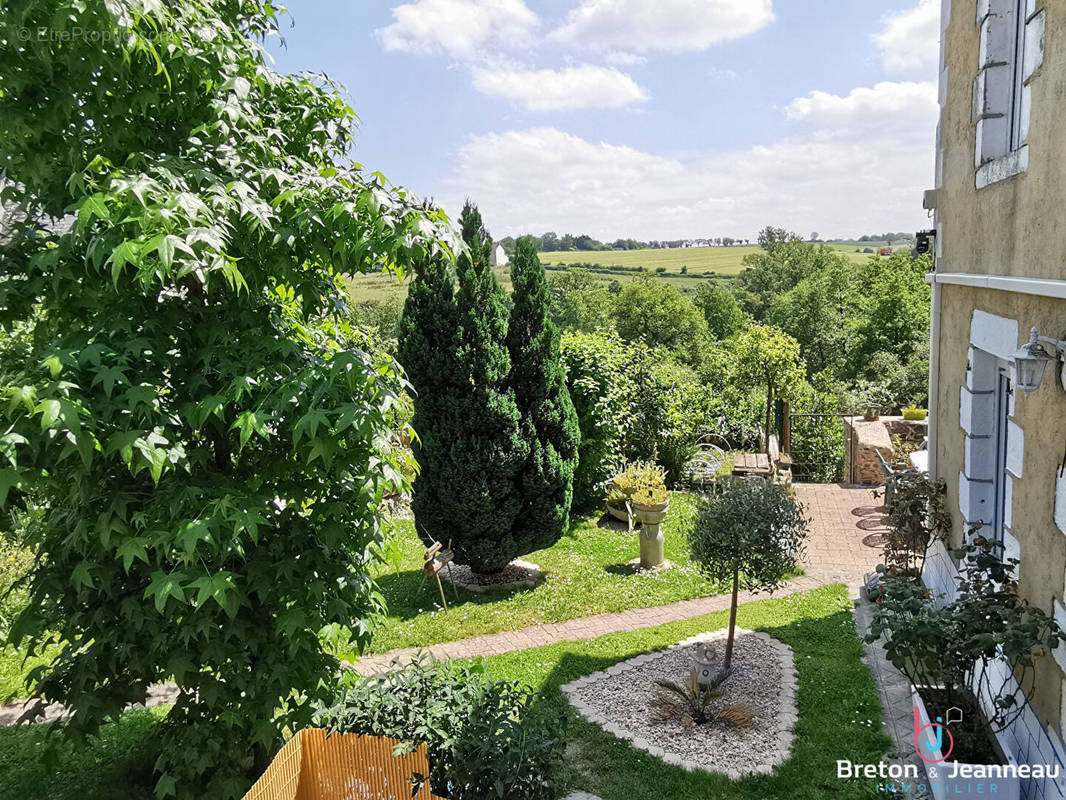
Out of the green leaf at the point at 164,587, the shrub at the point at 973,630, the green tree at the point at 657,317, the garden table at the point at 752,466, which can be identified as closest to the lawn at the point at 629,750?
the shrub at the point at 973,630

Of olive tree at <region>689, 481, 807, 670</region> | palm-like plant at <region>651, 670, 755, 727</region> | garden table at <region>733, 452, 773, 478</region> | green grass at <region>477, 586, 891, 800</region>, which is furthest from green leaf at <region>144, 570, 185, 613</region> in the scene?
garden table at <region>733, 452, 773, 478</region>

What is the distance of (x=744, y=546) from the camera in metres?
5.68

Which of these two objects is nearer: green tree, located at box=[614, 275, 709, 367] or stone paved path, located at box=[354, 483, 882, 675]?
stone paved path, located at box=[354, 483, 882, 675]

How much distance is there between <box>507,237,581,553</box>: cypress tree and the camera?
8.60 meters

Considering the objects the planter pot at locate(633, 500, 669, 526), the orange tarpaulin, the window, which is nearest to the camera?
the orange tarpaulin

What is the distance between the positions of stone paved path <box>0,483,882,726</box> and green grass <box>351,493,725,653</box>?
17 centimetres

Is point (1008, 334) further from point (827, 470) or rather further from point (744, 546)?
point (827, 470)

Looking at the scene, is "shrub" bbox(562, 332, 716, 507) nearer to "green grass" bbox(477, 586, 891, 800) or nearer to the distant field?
"green grass" bbox(477, 586, 891, 800)

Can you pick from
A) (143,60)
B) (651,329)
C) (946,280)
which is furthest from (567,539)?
(651,329)

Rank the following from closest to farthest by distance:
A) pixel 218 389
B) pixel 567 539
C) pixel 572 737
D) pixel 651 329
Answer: pixel 218 389
pixel 572 737
pixel 567 539
pixel 651 329

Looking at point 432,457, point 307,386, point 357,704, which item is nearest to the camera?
point 307,386

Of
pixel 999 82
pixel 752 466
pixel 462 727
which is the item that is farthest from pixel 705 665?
pixel 752 466

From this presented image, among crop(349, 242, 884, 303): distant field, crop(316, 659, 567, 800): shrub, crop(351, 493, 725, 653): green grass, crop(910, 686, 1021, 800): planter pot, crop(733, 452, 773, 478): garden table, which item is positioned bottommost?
crop(351, 493, 725, 653): green grass

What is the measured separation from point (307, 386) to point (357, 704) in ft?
6.82
